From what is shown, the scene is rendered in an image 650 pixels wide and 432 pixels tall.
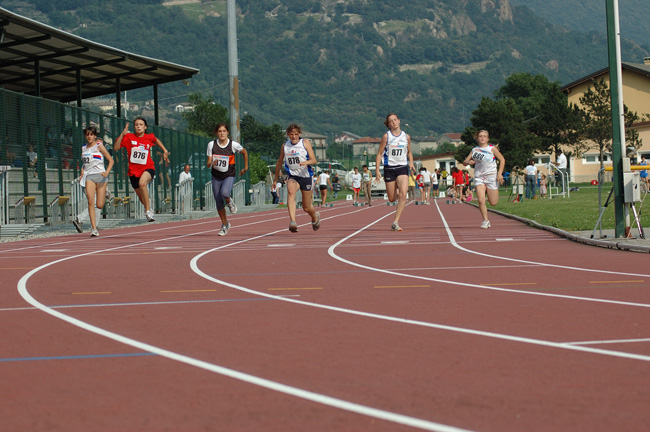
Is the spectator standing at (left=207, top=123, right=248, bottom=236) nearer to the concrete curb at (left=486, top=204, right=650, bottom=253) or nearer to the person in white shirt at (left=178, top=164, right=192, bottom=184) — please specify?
the concrete curb at (left=486, top=204, right=650, bottom=253)

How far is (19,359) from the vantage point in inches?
225

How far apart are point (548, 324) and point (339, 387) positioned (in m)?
2.36

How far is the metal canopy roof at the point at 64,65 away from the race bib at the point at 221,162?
7.57 m

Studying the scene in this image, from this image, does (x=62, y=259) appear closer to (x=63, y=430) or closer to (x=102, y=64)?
(x=63, y=430)

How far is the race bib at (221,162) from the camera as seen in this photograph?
1694cm

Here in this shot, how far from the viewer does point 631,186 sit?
13.3 m

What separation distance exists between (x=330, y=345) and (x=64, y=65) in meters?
27.0

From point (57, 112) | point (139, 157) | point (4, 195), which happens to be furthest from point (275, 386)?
point (57, 112)

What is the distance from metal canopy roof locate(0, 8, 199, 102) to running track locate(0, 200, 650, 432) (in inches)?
549

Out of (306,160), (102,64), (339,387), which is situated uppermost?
(102,64)

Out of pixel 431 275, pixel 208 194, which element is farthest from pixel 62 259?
pixel 208 194

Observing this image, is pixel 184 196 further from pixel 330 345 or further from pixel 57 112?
pixel 330 345

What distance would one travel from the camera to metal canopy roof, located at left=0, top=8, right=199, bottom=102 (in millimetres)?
24375

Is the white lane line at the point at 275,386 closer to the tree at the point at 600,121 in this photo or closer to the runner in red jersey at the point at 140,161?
the runner in red jersey at the point at 140,161
